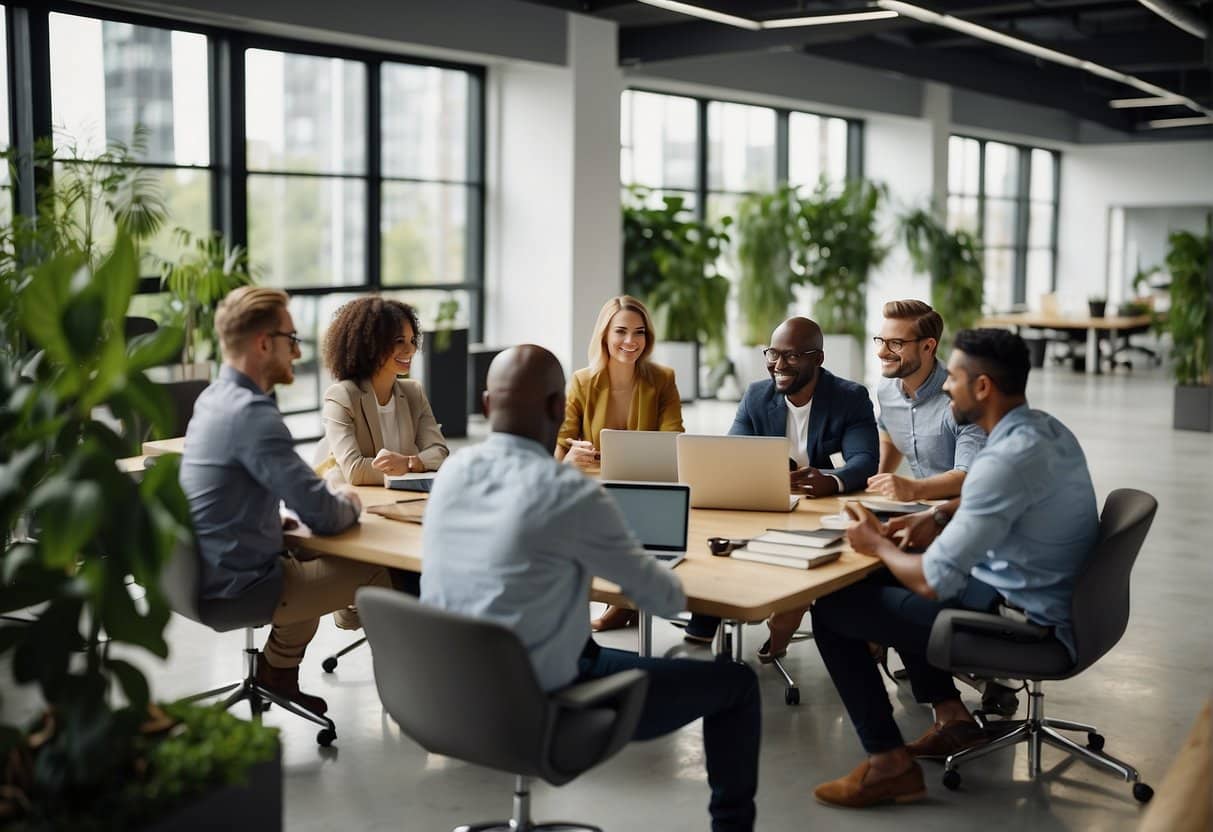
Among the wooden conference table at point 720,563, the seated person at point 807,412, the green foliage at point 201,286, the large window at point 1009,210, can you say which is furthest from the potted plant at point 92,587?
the large window at point 1009,210

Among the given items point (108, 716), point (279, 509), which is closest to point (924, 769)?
point (279, 509)

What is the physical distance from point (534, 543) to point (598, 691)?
0.36 metres

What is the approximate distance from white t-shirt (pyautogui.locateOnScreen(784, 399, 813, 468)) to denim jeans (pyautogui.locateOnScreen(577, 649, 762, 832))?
1765mm

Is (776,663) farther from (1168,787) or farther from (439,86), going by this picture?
(439,86)

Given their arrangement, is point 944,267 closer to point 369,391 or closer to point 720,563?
point 369,391

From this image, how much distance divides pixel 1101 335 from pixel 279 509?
15.6m

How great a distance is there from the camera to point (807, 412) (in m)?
4.97

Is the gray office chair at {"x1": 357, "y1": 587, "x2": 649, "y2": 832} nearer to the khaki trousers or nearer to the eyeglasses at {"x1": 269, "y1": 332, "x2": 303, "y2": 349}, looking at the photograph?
the khaki trousers

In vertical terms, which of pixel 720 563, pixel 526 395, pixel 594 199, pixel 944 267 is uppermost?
pixel 594 199

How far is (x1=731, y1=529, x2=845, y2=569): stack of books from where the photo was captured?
362cm

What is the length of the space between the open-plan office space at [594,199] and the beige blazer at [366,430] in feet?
1.58

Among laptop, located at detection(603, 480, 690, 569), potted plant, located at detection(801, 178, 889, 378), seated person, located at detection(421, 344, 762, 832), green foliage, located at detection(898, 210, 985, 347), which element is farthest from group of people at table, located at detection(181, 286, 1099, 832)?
green foliage, located at detection(898, 210, 985, 347)

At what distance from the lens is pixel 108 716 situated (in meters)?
2.42

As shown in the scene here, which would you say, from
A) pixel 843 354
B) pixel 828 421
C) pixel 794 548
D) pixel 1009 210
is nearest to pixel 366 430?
pixel 828 421
